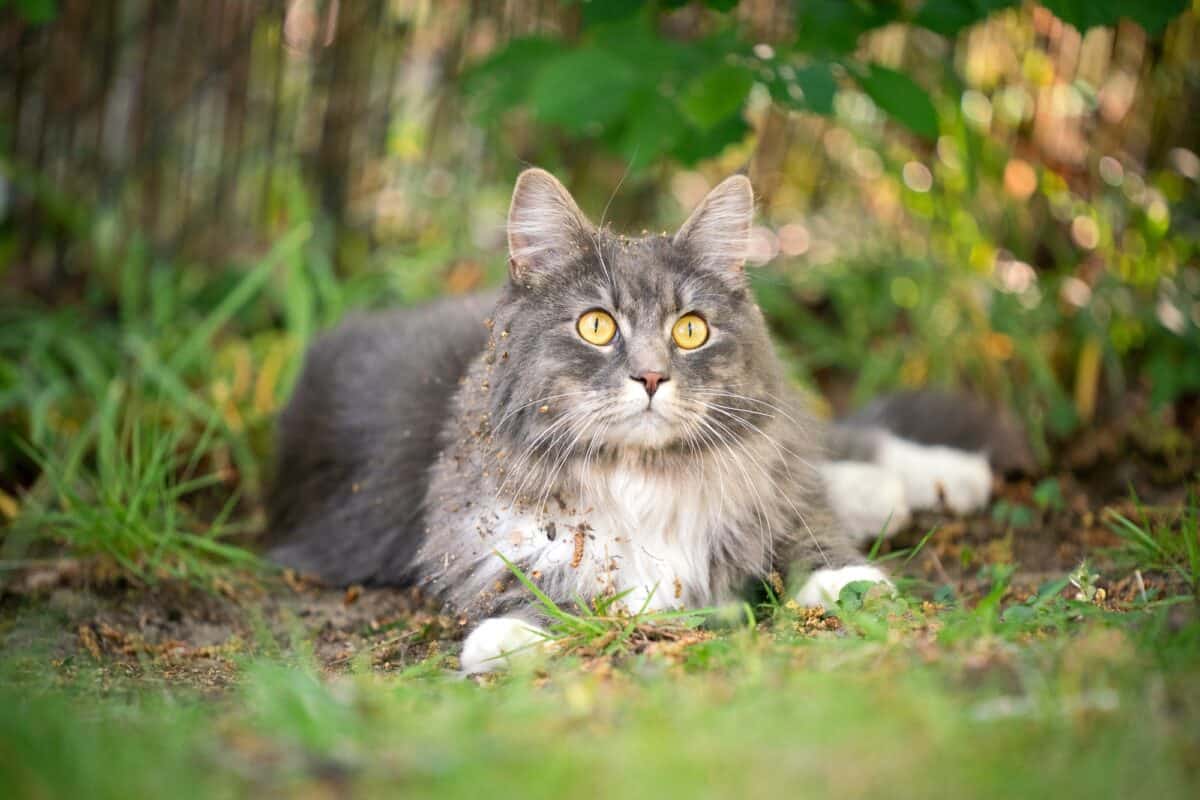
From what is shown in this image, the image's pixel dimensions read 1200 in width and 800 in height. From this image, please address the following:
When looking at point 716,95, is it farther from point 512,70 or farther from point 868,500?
point 868,500

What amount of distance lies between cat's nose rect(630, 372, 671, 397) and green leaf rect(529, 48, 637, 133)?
139 cm

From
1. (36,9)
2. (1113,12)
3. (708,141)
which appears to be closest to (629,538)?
(708,141)

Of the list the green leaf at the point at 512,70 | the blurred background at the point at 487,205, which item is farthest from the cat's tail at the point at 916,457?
the green leaf at the point at 512,70

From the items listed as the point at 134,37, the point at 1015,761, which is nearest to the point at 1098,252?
the point at 1015,761

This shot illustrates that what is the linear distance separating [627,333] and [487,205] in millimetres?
3377

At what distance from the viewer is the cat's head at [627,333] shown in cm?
280

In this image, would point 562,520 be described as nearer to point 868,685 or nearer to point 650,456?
point 650,456

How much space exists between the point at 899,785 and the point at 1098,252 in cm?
449

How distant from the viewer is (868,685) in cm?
195

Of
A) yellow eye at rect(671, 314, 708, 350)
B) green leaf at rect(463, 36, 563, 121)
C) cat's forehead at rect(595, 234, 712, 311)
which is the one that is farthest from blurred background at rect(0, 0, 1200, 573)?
yellow eye at rect(671, 314, 708, 350)

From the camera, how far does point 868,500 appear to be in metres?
3.86

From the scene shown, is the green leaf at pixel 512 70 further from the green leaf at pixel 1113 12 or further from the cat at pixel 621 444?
the green leaf at pixel 1113 12

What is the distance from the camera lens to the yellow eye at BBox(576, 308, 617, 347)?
289cm

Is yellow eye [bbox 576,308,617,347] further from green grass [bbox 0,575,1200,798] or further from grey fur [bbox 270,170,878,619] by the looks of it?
green grass [bbox 0,575,1200,798]
